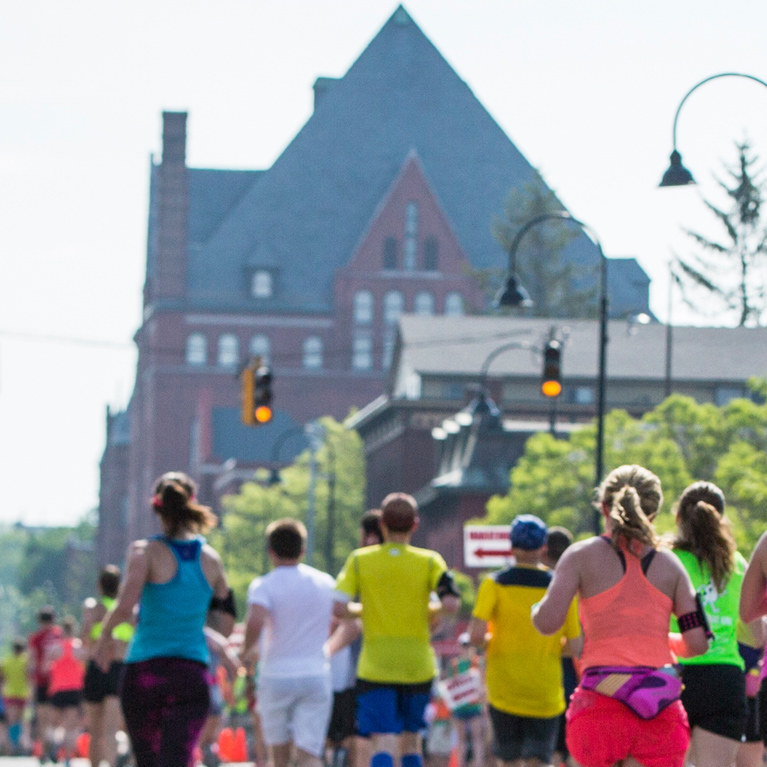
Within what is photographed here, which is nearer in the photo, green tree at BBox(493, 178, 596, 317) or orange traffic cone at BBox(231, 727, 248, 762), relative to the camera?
orange traffic cone at BBox(231, 727, 248, 762)

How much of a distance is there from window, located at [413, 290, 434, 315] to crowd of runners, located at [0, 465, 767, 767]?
86646 millimetres

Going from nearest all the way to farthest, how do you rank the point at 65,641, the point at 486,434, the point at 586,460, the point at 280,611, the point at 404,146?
the point at 280,611 → the point at 65,641 → the point at 586,460 → the point at 486,434 → the point at 404,146

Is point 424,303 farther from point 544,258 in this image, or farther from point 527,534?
point 527,534

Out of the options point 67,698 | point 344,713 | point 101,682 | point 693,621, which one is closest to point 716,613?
point 693,621

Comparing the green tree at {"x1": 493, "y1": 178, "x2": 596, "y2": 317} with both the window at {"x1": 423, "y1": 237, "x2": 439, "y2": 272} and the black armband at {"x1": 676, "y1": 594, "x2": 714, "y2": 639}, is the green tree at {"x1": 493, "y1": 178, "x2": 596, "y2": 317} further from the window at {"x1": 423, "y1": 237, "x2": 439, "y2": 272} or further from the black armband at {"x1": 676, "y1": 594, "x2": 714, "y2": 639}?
the black armband at {"x1": 676, "y1": 594, "x2": 714, "y2": 639}

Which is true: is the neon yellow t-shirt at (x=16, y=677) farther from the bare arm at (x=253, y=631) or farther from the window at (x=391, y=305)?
the window at (x=391, y=305)

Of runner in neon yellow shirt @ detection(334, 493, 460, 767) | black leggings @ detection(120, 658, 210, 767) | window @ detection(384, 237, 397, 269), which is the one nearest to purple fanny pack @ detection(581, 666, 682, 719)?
black leggings @ detection(120, 658, 210, 767)

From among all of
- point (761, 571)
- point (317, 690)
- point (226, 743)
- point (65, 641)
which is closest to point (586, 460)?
point (226, 743)

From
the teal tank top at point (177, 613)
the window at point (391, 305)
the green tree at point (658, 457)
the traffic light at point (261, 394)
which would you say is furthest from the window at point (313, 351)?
the teal tank top at point (177, 613)

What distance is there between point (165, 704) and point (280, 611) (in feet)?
8.10

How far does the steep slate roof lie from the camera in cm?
10531

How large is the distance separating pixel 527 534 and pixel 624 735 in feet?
11.7

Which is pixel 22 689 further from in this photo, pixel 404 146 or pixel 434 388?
pixel 404 146

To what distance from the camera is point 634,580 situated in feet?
24.2
